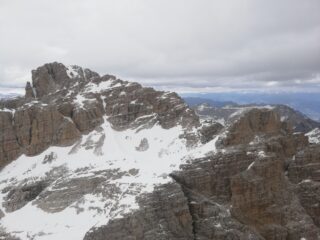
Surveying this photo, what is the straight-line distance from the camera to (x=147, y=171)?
110562 millimetres

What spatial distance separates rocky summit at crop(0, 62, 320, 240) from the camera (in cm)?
→ 10050

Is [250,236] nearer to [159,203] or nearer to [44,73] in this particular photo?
[159,203]

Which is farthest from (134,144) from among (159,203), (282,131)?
(282,131)

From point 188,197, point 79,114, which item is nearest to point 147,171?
point 188,197

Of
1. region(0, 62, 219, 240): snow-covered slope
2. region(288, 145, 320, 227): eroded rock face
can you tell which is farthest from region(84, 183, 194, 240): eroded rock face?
region(288, 145, 320, 227): eroded rock face

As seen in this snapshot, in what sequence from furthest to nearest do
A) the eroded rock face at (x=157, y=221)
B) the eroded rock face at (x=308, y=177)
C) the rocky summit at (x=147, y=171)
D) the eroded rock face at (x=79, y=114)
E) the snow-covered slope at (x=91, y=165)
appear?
the eroded rock face at (x=79, y=114) → the eroded rock face at (x=308, y=177) → the snow-covered slope at (x=91, y=165) → the rocky summit at (x=147, y=171) → the eroded rock face at (x=157, y=221)

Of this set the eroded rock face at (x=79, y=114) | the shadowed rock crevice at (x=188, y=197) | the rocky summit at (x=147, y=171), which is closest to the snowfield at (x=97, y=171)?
the rocky summit at (x=147, y=171)

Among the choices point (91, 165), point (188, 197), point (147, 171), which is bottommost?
point (188, 197)

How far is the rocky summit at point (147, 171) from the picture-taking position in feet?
330

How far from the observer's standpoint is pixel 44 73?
14825cm

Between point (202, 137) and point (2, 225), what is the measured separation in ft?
157

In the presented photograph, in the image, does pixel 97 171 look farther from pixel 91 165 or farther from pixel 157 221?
pixel 157 221

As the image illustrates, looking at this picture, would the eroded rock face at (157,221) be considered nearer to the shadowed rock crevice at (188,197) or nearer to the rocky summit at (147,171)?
the rocky summit at (147,171)

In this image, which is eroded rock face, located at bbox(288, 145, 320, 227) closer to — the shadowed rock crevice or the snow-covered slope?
the snow-covered slope
